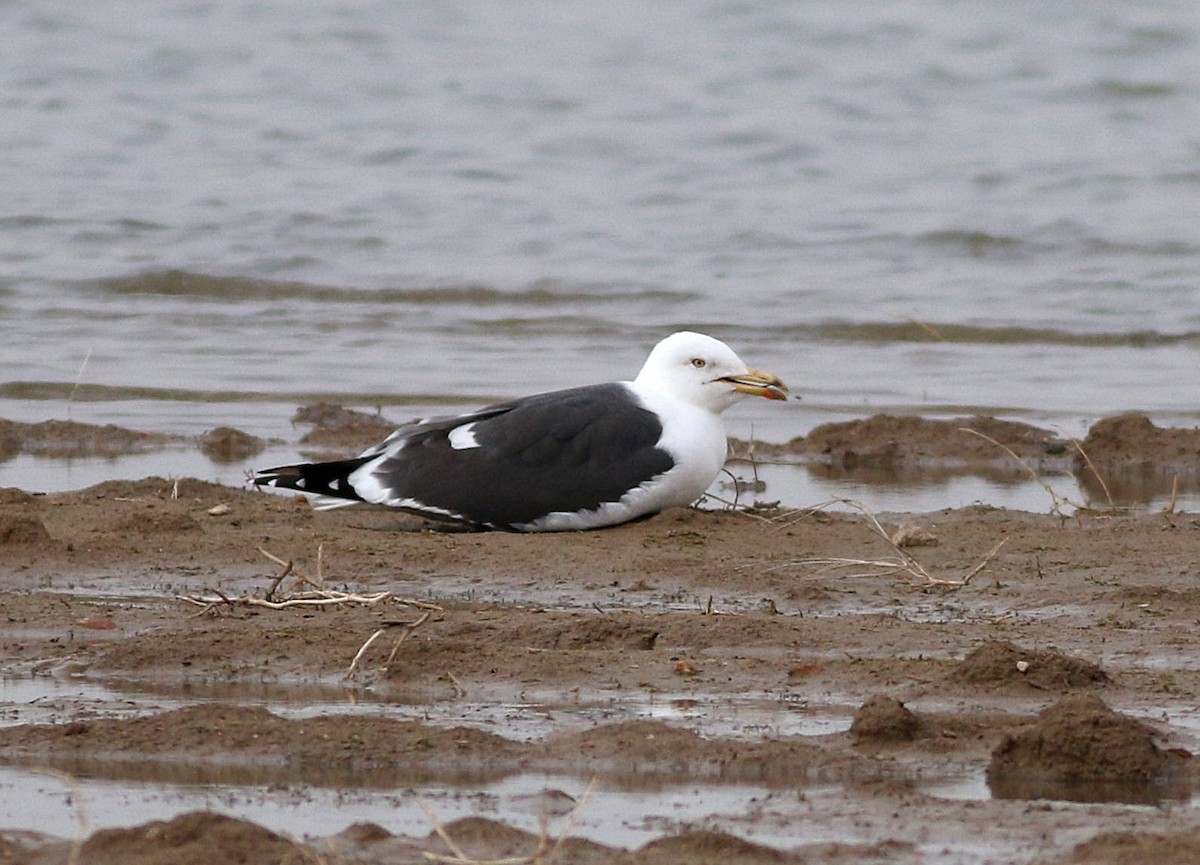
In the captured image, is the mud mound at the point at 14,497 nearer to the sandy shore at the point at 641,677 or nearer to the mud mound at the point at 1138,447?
the sandy shore at the point at 641,677

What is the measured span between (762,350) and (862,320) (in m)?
1.00

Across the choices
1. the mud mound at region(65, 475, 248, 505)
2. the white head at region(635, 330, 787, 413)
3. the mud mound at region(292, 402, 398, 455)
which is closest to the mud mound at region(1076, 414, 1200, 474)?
the white head at region(635, 330, 787, 413)

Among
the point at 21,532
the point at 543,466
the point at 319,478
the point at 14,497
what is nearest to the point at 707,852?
the point at 21,532

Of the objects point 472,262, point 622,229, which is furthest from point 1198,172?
point 472,262

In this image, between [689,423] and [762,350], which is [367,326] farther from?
[689,423]

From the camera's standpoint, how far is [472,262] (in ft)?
53.4

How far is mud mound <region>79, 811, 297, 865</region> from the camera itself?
3.70 m

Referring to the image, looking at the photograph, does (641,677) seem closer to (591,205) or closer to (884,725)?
(884,725)

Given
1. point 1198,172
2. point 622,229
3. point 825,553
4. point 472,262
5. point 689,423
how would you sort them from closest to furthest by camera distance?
point 825,553, point 689,423, point 472,262, point 622,229, point 1198,172

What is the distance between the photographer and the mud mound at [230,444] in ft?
32.5

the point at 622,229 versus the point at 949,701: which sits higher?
the point at 949,701

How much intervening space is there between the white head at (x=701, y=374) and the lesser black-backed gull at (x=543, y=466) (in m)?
0.07

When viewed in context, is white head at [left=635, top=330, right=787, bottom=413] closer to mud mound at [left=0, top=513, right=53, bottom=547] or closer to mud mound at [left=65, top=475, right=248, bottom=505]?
mud mound at [left=65, top=475, right=248, bottom=505]

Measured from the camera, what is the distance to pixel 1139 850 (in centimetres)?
377
